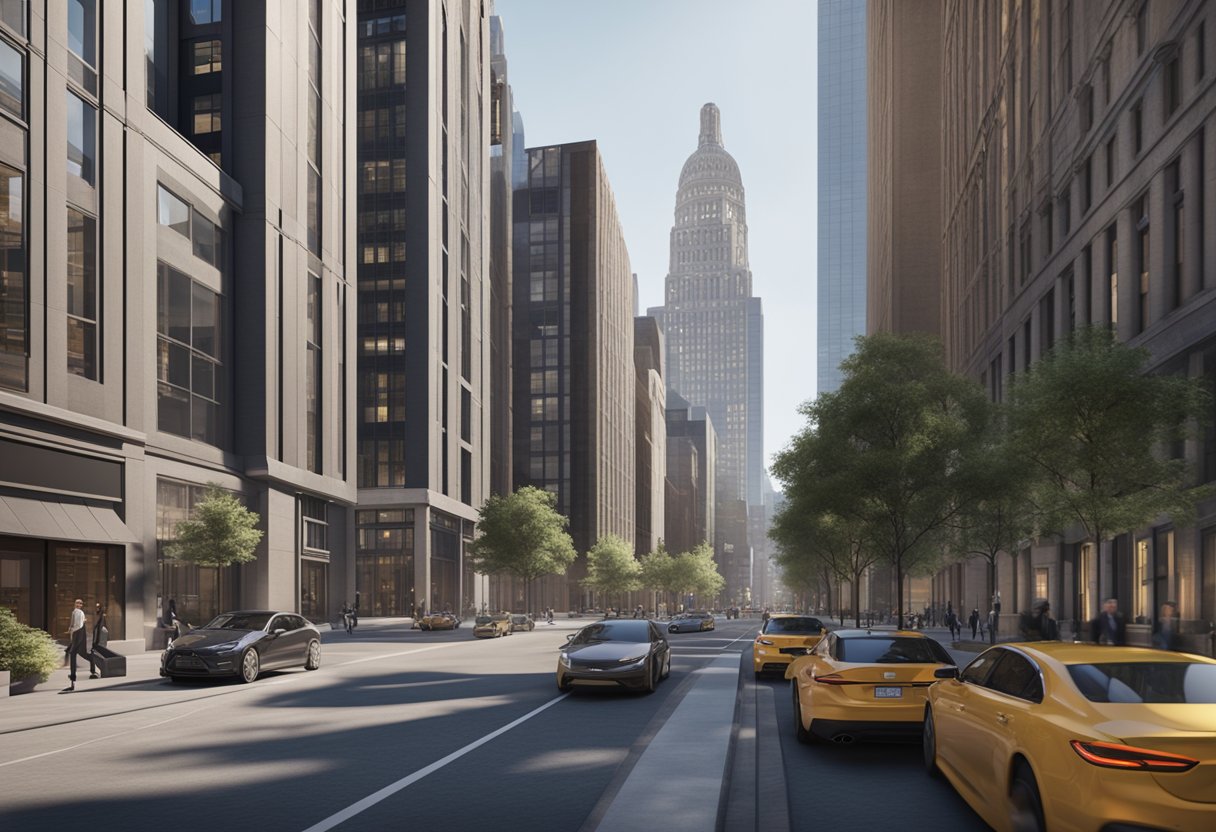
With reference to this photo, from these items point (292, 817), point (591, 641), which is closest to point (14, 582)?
point (591, 641)

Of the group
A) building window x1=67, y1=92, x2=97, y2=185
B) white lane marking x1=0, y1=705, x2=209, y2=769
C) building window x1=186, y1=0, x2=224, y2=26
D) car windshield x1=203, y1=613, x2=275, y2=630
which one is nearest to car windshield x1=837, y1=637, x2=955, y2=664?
white lane marking x1=0, y1=705, x2=209, y2=769

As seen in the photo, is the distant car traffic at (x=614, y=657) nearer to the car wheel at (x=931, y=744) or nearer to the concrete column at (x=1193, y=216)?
the car wheel at (x=931, y=744)

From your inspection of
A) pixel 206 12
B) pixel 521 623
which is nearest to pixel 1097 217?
pixel 521 623

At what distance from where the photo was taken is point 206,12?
43.4 meters

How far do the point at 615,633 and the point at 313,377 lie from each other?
108 ft

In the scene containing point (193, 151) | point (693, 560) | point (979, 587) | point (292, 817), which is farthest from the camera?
point (693, 560)

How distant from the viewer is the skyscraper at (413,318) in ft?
221

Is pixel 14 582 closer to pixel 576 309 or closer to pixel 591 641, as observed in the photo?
pixel 591 641

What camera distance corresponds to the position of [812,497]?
134ft

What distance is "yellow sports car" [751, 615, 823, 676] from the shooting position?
70.4ft

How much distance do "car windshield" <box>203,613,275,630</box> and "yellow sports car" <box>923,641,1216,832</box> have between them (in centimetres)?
1686

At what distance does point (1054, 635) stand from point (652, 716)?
24.6 ft

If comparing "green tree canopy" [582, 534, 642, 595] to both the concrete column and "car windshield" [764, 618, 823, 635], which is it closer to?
the concrete column

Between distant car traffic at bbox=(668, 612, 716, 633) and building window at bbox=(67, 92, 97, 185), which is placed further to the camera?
distant car traffic at bbox=(668, 612, 716, 633)
